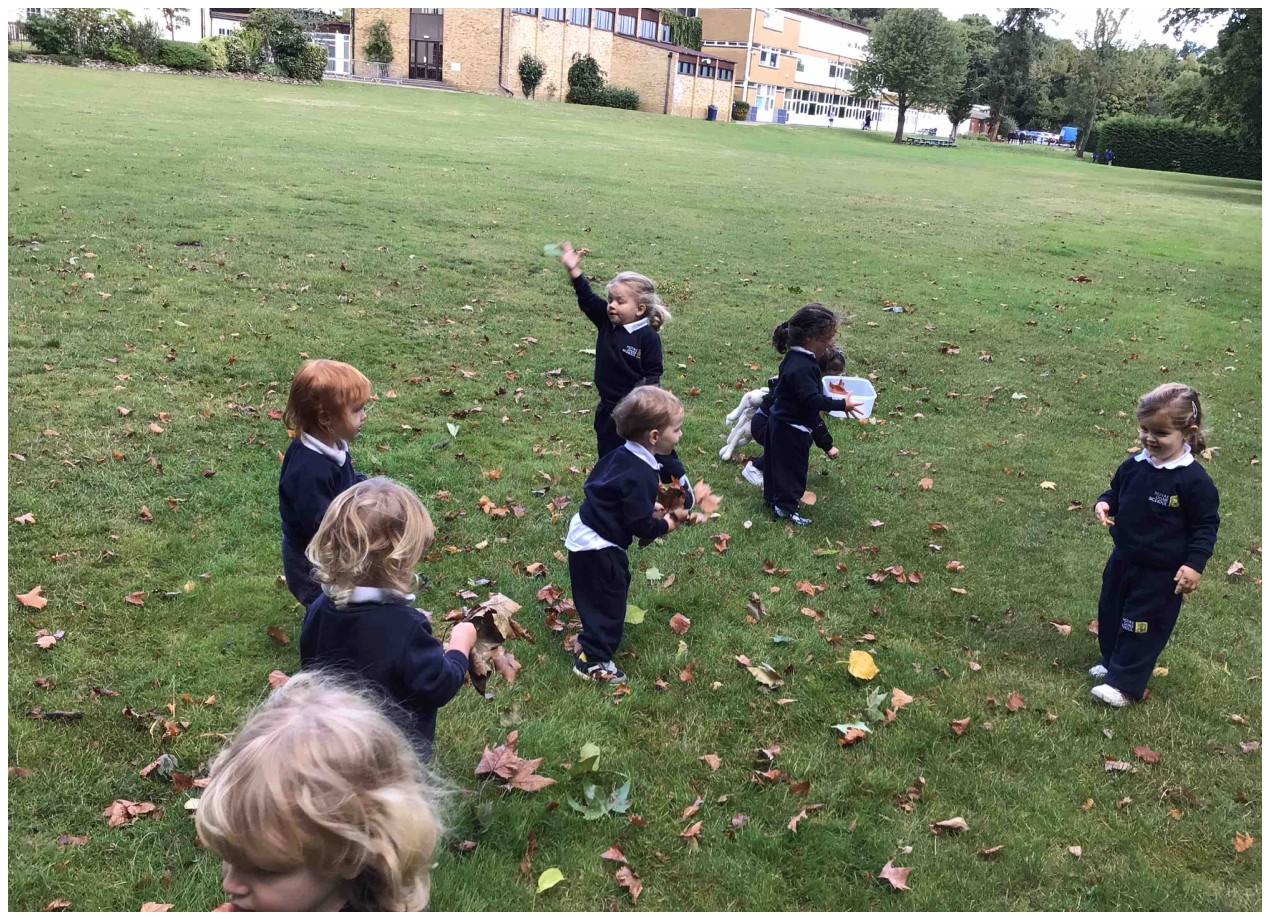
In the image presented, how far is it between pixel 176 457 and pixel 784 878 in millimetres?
5573

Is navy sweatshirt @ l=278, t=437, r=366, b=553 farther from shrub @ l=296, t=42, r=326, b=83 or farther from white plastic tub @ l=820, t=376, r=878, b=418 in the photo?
shrub @ l=296, t=42, r=326, b=83

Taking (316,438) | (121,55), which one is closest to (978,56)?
(121,55)

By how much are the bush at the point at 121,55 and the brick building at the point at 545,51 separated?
785 inches

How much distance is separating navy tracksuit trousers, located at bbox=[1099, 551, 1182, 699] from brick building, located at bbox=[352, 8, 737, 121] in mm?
60439

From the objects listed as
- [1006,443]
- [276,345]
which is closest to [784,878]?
[1006,443]

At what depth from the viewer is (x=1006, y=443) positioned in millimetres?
8883

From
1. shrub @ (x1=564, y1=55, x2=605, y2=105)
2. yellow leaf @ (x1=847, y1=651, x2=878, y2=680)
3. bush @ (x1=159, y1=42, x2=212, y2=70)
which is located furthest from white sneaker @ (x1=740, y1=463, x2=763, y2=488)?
shrub @ (x1=564, y1=55, x2=605, y2=105)

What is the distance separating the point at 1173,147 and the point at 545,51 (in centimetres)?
4256

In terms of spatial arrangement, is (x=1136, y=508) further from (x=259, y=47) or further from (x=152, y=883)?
(x=259, y=47)

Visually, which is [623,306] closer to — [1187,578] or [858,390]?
[858,390]

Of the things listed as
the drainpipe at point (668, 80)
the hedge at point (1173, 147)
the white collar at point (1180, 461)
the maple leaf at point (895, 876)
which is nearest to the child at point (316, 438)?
the maple leaf at point (895, 876)

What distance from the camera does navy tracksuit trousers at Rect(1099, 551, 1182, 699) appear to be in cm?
469

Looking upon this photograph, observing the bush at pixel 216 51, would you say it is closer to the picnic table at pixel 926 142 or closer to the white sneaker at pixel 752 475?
the white sneaker at pixel 752 475

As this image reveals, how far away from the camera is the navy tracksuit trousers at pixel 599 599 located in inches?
182
